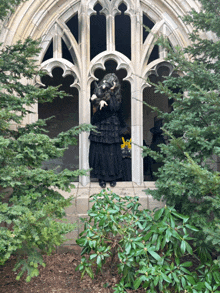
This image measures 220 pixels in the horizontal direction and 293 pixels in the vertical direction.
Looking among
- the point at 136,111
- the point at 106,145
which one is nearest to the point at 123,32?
the point at 136,111

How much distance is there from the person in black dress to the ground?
147 cm

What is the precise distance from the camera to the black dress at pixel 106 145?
425cm

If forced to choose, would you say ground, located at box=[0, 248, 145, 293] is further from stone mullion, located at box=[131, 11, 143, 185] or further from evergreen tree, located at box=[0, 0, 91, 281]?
stone mullion, located at box=[131, 11, 143, 185]

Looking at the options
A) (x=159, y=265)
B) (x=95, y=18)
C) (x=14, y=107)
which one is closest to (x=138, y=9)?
(x=95, y=18)

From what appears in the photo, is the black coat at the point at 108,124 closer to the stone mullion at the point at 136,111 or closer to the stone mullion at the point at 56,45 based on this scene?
the stone mullion at the point at 136,111

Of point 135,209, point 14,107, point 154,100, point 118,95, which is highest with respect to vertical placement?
point 154,100

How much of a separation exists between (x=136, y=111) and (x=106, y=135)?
0.68m

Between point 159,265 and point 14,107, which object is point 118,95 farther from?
point 159,265

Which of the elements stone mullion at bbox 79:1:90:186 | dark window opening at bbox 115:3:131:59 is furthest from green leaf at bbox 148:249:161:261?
dark window opening at bbox 115:3:131:59

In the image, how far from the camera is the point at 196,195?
9.13 ft

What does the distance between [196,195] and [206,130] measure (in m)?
0.73

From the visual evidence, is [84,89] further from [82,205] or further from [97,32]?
[97,32]

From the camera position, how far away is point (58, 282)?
10.2ft

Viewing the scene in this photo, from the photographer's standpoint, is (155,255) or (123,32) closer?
(155,255)
